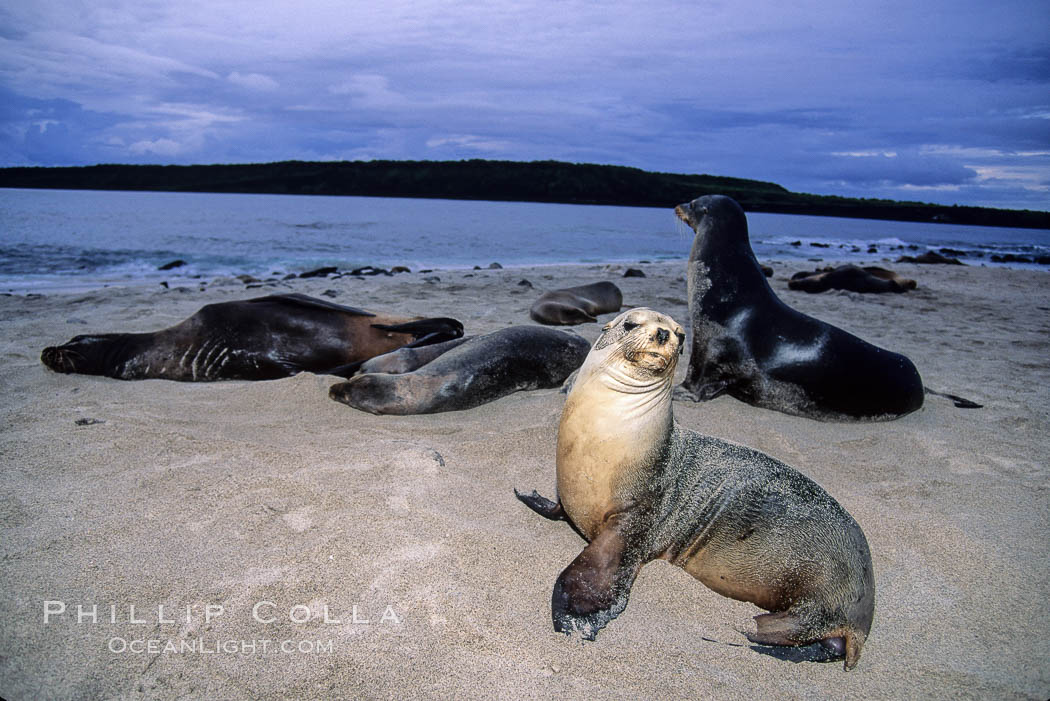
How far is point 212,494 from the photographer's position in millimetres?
2988

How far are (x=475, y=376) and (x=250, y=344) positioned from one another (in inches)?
77.8

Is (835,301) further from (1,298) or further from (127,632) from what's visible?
(1,298)

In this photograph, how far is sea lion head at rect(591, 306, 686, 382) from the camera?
7.98ft

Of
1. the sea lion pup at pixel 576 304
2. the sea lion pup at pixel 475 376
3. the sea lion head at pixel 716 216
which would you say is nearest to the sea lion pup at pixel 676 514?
the sea lion pup at pixel 475 376

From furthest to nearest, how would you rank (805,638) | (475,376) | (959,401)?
1. (959,401)
2. (475,376)
3. (805,638)

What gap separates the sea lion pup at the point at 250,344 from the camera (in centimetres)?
517

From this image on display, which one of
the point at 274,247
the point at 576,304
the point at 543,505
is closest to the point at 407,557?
the point at 543,505

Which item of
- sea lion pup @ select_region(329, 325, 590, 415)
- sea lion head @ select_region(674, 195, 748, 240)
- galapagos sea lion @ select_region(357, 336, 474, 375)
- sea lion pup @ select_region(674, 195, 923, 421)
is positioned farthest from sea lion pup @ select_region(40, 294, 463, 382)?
sea lion head @ select_region(674, 195, 748, 240)

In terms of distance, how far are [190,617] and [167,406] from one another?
2.52 m

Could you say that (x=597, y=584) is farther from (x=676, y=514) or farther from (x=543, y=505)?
(x=543, y=505)

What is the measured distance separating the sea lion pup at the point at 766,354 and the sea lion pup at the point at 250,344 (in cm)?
220

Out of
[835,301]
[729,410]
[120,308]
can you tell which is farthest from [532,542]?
[835,301]

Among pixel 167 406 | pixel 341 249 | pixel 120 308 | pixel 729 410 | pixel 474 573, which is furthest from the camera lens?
pixel 341 249

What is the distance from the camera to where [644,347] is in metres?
2.44
